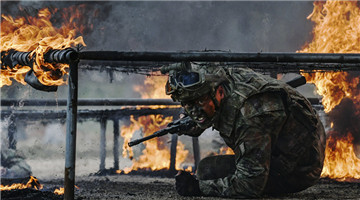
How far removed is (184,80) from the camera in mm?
5133

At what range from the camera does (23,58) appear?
5.81 m

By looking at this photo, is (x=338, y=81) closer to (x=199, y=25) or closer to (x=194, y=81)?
(x=194, y=81)

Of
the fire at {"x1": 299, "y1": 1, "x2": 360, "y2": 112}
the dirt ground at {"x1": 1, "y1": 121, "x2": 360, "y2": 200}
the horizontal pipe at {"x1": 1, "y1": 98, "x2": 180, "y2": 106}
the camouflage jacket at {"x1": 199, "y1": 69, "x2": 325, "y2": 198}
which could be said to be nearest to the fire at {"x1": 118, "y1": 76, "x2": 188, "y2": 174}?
the horizontal pipe at {"x1": 1, "y1": 98, "x2": 180, "y2": 106}

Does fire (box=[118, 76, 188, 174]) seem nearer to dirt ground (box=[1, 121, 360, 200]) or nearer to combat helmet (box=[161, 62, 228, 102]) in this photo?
dirt ground (box=[1, 121, 360, 200])

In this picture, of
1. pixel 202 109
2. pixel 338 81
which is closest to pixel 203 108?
pixel 202 109

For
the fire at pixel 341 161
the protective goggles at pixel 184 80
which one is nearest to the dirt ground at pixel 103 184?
the fire at pixel 341 161

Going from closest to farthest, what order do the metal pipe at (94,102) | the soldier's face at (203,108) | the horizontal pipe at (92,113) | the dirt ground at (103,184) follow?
the soldier's face at (203,108) → the dirt ground at (103,184) → the metal pipe at (94,102) → the horizontal pipe at (92,113)

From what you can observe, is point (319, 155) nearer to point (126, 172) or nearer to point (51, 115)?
point (126, 172)

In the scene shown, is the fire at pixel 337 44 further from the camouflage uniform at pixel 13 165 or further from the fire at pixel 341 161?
the camouflage uniform at pixel 13 165

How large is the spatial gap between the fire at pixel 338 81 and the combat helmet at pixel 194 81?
4187mm

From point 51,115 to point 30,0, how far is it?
10.4 m

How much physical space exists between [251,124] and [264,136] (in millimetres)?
219

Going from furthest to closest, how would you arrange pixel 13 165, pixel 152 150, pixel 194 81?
pixel 152 150
pixel 13 165
pixel 194 81

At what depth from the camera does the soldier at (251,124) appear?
5.14 meters
